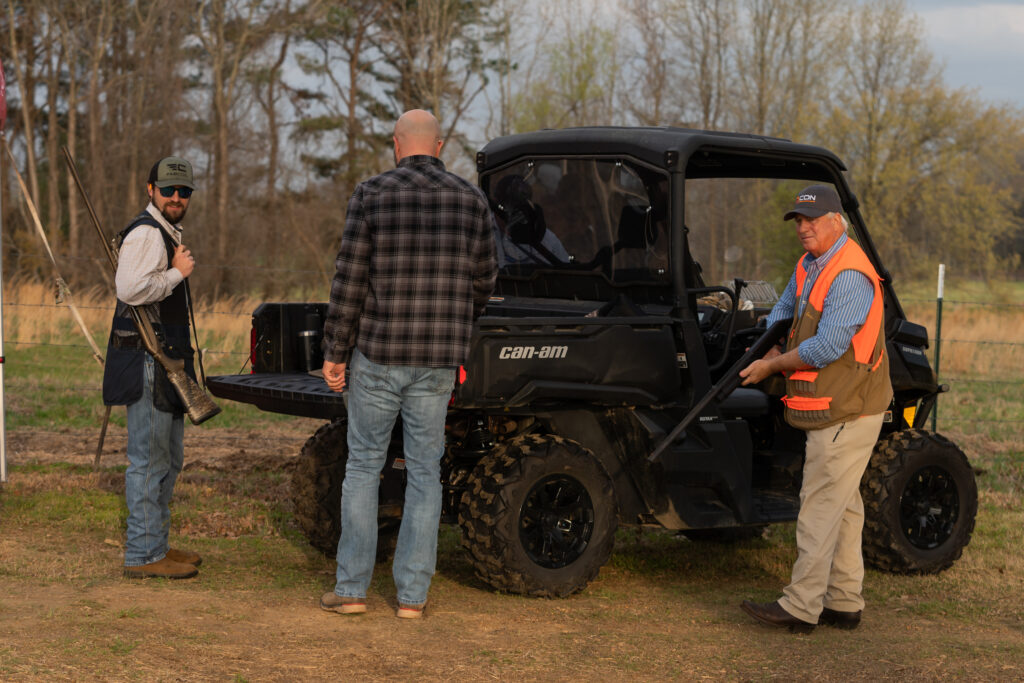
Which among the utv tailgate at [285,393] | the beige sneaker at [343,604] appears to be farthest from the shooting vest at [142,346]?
Answer: the beige sneaker at [343,604]

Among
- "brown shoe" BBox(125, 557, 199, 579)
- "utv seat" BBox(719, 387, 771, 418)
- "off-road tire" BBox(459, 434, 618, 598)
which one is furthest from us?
"utv seat" BBox(719, 387, 771, 418)

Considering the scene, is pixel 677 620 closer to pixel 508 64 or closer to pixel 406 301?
pixel 406 301

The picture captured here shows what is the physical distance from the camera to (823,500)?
17.3 ft

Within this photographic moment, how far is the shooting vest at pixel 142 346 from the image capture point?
221 inches

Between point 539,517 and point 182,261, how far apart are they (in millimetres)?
1993

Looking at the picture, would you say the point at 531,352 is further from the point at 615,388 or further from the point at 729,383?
the point at 729,383

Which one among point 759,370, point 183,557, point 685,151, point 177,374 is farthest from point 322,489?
point 685,151

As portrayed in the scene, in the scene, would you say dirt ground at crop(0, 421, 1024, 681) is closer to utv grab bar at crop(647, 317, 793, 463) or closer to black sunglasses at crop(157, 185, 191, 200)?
utv grab bar at crop(647, 317, 793, 463)

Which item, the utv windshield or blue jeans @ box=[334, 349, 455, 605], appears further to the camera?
the utv windshield

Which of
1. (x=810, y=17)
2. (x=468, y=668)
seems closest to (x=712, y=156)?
(x=468, y=668)

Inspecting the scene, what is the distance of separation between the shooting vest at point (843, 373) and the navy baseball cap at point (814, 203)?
6.8 inches

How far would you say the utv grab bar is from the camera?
560cm

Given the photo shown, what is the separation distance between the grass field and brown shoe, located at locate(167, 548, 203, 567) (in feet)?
0.28

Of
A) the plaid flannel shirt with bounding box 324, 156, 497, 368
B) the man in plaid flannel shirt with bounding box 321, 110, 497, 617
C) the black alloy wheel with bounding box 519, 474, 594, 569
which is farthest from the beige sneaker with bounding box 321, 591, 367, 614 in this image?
the plaid flannel shirt with bounding box 324, 156, 497, 368
